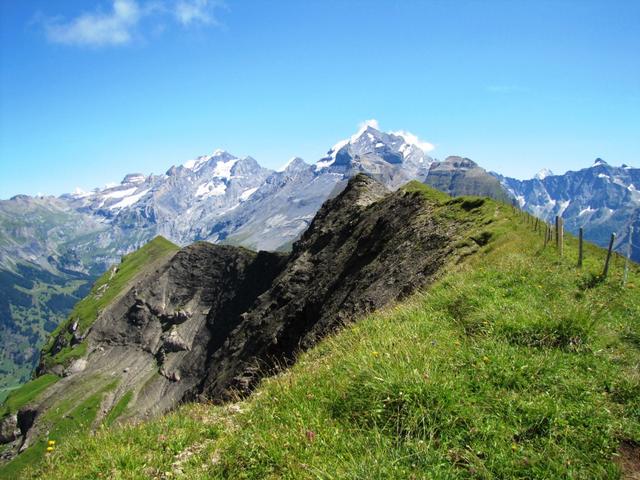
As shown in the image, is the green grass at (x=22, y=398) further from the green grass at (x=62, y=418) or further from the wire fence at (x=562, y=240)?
the wire fence at (x=562, y=240)

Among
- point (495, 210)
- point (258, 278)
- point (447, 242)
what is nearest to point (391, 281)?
point (447, 242)

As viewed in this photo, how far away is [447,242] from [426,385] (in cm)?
3180

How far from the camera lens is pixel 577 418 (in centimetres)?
823

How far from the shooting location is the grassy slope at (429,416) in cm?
747

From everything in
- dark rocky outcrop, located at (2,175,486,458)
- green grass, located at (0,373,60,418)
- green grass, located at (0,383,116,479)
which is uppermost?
dark rocky outcrop, located at (2,175,486,458)

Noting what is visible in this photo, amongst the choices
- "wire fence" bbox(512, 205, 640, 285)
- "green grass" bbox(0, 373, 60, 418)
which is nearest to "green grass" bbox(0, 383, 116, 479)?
"green grass" bbox(0, 373, 60, 418)

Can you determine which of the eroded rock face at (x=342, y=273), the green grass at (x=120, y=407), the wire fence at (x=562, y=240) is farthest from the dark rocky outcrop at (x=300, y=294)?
the wire fence at (x=562, y=240)

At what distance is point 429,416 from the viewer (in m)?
8.15

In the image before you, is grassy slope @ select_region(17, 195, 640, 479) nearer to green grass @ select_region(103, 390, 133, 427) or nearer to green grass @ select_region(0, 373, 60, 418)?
green grass @ select_region(103, 390, 133, 427)

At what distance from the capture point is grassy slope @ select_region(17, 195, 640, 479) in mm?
7469

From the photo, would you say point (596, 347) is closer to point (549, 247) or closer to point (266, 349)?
point (549, 247)

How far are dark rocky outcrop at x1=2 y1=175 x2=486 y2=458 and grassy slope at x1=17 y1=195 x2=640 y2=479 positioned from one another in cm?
179

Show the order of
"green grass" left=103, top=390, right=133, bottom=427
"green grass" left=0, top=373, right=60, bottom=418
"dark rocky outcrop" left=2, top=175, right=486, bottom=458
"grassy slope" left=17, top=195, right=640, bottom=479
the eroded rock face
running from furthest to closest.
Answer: "green grass" left=0, top=373, right=60, bottom=418 < "green grass" left=103, top=390, right=133, bottom=427 < "dark rocky outcrop" left=2, top=175, right=486, bottom=458 < the eroded rock face < "grassy slope" left=17, top=195, right=640, bottom=479

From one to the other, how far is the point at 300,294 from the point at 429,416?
5933 centimetres
